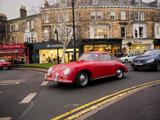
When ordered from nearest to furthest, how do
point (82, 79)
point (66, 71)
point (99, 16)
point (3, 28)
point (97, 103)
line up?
point (97, 103) → point (66, 71) → point (82, 79) → point (99, 16) → point (3, 28)

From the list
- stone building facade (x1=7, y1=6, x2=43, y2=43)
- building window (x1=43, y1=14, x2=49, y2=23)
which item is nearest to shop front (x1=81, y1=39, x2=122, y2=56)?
building window (x1=43, y1=14, x2=49, y2=23)

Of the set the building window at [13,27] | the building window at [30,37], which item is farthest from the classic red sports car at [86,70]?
the building window at [13,27]

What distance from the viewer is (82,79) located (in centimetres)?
1179

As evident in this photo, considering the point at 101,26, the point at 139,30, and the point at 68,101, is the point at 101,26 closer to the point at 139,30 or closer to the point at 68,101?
the point at 139,30

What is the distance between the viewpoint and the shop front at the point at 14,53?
4934 cm

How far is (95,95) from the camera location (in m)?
9.86

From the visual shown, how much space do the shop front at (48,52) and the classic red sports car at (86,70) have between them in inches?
1390

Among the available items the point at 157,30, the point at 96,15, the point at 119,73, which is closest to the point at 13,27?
the point at 96,15

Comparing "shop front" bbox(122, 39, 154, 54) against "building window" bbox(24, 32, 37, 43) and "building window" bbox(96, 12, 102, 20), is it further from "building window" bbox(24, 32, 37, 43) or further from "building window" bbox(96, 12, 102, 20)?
"building window" bbox(24, 32, 37, 43)

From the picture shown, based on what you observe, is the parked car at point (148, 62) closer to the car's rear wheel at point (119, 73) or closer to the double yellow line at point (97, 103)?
the car's rear wheel at point (119, 73)

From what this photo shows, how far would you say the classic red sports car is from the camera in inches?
450

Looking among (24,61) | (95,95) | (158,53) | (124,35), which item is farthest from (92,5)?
(95,95)

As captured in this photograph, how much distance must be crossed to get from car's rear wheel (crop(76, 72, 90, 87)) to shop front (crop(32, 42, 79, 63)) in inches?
1442

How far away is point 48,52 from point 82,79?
38.8 m
